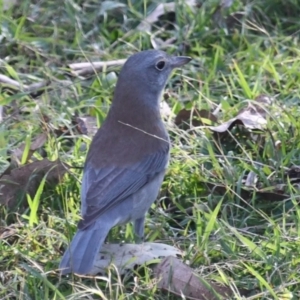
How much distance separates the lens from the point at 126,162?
235 inches

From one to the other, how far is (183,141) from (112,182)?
4.33 ft

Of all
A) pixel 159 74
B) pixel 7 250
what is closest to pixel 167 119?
pixel 159 74

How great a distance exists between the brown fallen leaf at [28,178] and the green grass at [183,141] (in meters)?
0.07

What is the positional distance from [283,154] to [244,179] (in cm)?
36

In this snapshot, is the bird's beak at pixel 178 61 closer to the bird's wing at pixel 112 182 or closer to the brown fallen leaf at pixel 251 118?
the brown fallen leaf at pixel 251 118

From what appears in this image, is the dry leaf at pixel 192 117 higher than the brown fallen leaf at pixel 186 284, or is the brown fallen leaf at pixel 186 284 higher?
the brown fallen leaf at pixel 186 284

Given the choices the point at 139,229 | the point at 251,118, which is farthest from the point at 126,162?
the point at 251,118

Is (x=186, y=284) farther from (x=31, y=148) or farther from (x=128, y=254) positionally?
(x=31, y=148)

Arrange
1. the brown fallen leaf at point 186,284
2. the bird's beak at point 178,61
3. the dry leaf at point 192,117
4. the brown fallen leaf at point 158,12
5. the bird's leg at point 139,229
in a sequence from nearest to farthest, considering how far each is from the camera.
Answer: the brown fallen leaf at point 186,284 → the bird's leg at point 139,229 → the bird's beak at point 178,61 → the dry leaf at point 192,117 → the brown fallen leaf at point 158,12

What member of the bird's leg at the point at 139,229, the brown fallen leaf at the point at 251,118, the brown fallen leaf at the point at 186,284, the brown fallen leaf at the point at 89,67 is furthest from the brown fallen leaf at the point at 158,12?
the brown fallen leaf at the point at 186,284

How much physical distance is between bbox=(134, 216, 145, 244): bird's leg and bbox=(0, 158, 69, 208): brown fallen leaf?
2.19ft

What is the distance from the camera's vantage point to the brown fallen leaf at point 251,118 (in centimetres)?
689

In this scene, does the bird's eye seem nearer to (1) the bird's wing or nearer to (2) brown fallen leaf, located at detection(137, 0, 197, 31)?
(1) the bird's wing

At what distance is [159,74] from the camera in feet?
21.9
